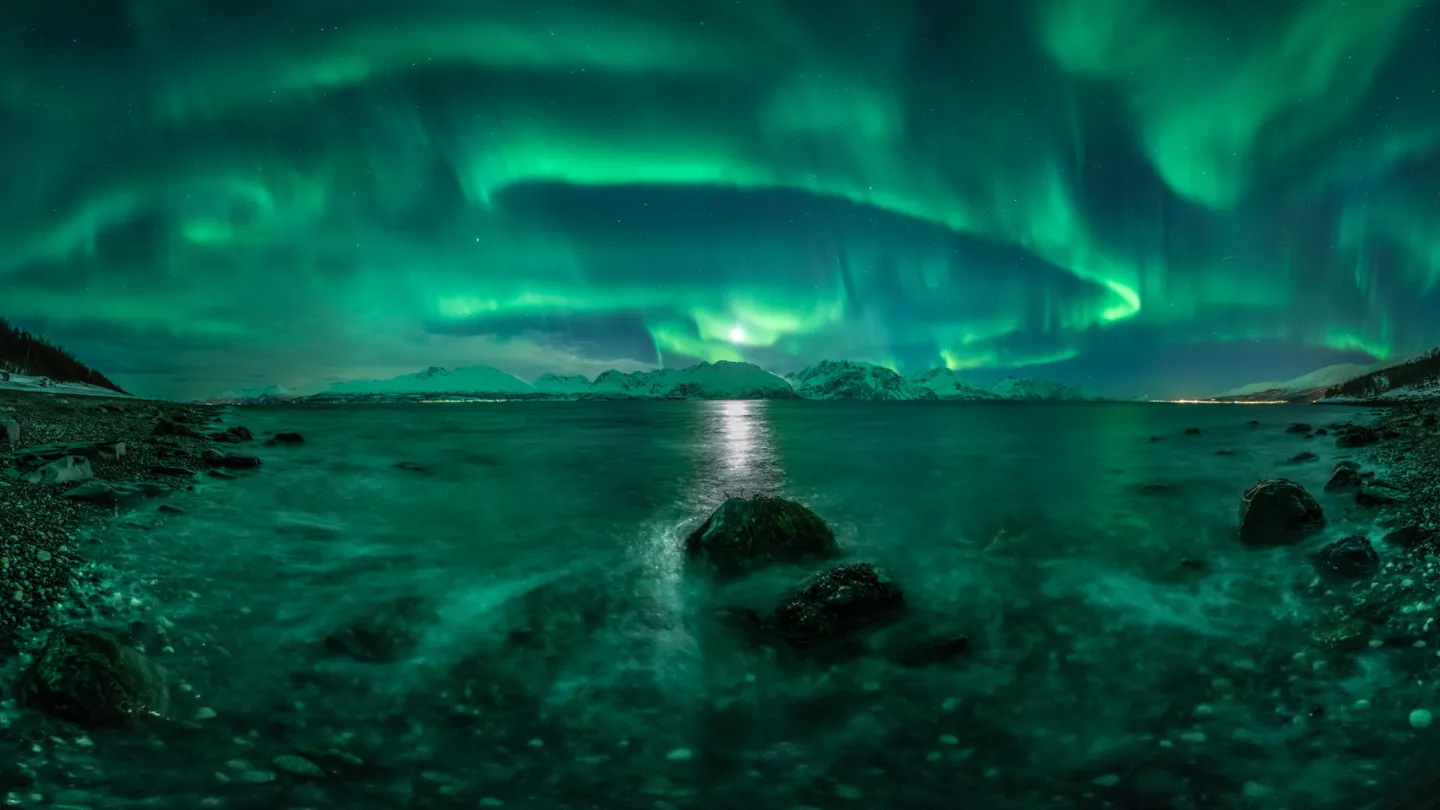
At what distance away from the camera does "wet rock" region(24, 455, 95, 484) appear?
12.7 m

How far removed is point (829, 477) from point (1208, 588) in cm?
1634

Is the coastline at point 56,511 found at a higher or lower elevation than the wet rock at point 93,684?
higher

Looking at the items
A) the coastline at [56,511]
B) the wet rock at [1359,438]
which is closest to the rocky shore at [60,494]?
the coastline at [56,511]

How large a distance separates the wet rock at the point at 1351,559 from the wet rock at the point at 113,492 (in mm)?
23145

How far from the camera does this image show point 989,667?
7.42 m

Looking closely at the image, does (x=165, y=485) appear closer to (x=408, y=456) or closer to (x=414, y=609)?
(x=414, y=609)

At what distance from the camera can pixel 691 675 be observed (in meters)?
7.43

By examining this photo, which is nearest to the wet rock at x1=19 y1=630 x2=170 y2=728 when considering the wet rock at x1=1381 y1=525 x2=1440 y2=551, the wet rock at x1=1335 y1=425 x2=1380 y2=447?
the wet rock at x1=1381 y1=525 x2=1440 y2=551

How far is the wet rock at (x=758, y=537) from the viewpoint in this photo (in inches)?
441

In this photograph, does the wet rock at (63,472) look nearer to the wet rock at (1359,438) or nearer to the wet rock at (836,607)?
the wet rock at (836,607)

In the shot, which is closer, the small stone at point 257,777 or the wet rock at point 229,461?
the small stone at point 257,777

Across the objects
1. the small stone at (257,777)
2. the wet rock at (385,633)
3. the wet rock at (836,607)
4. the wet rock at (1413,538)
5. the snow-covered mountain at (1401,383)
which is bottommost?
the small stone at (257,777)

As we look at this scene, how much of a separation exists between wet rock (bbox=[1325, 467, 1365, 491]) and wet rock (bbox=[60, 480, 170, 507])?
101ft

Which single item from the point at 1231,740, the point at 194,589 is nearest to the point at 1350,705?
the point at 1231,740
